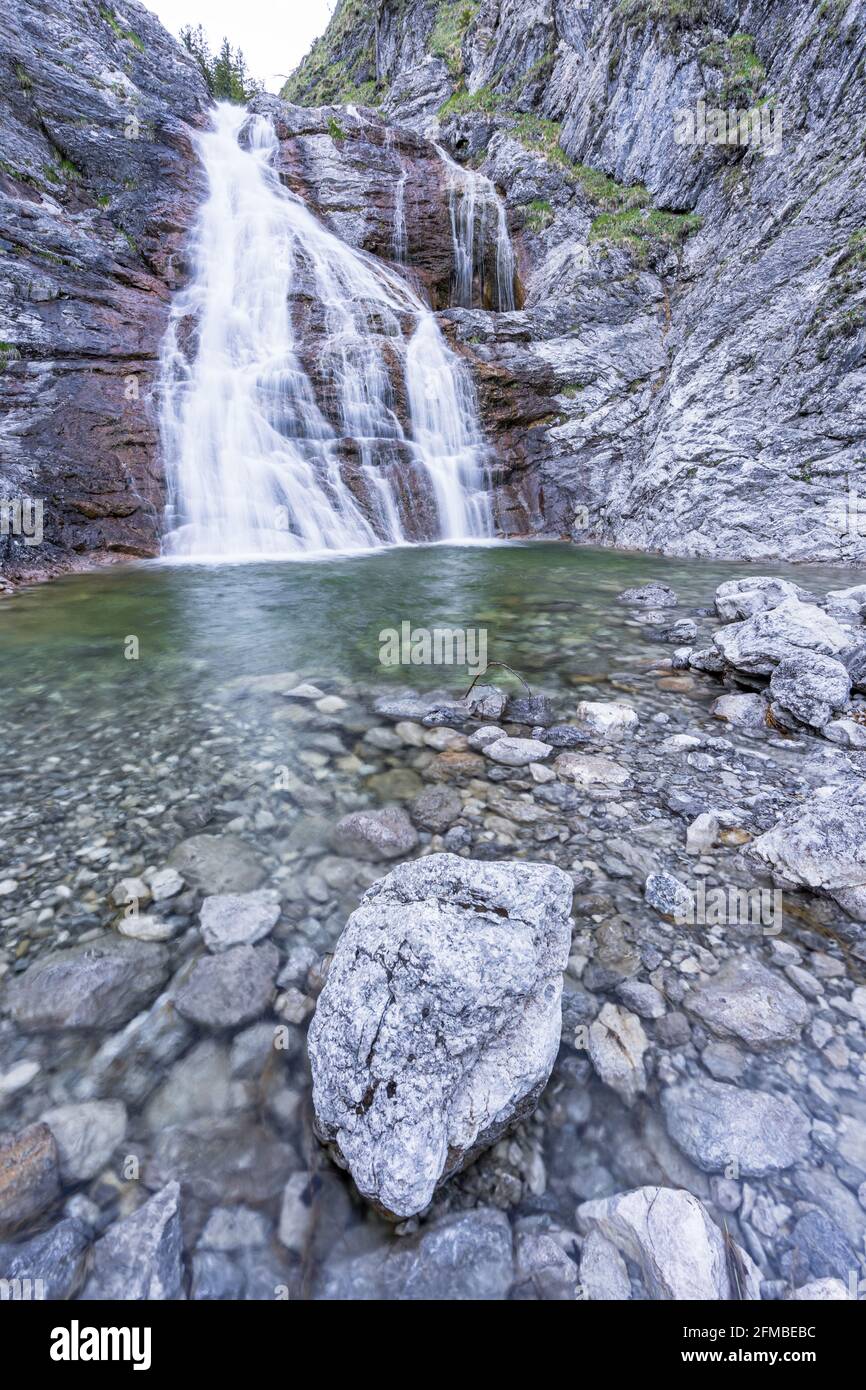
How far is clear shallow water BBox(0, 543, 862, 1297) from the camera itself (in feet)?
4.66

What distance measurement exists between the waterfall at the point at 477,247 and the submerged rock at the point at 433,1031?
22.4 m

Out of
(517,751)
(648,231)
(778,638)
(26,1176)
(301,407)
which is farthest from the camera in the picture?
(648,231)

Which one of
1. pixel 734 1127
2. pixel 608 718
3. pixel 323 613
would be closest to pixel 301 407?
pixel 323 613

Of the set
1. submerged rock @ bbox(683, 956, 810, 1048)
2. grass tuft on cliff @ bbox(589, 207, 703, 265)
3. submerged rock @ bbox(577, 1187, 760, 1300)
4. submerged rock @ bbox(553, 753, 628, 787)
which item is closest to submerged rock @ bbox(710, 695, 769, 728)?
submerged rock @ bbox(553, 753, 628, 787)

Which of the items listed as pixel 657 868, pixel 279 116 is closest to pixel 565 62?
pixel 279 116

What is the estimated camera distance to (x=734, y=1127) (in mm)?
1477

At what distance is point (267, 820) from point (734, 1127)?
2276 mm

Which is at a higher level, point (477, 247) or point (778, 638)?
point (477, 247)

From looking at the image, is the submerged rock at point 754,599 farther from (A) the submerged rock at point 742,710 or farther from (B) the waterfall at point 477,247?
(B) the waterfall at point 477,247

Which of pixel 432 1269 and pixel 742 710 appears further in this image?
pixel 742 710

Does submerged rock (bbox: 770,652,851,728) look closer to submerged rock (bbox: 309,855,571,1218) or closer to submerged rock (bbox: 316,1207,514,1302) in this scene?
submerged rock (bbox: 309,855,571,1218)

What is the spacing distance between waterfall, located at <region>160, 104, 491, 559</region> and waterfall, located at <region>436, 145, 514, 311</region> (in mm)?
3075

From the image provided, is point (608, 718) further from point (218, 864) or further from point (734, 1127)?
point (218, 864)

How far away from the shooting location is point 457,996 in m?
1.44
